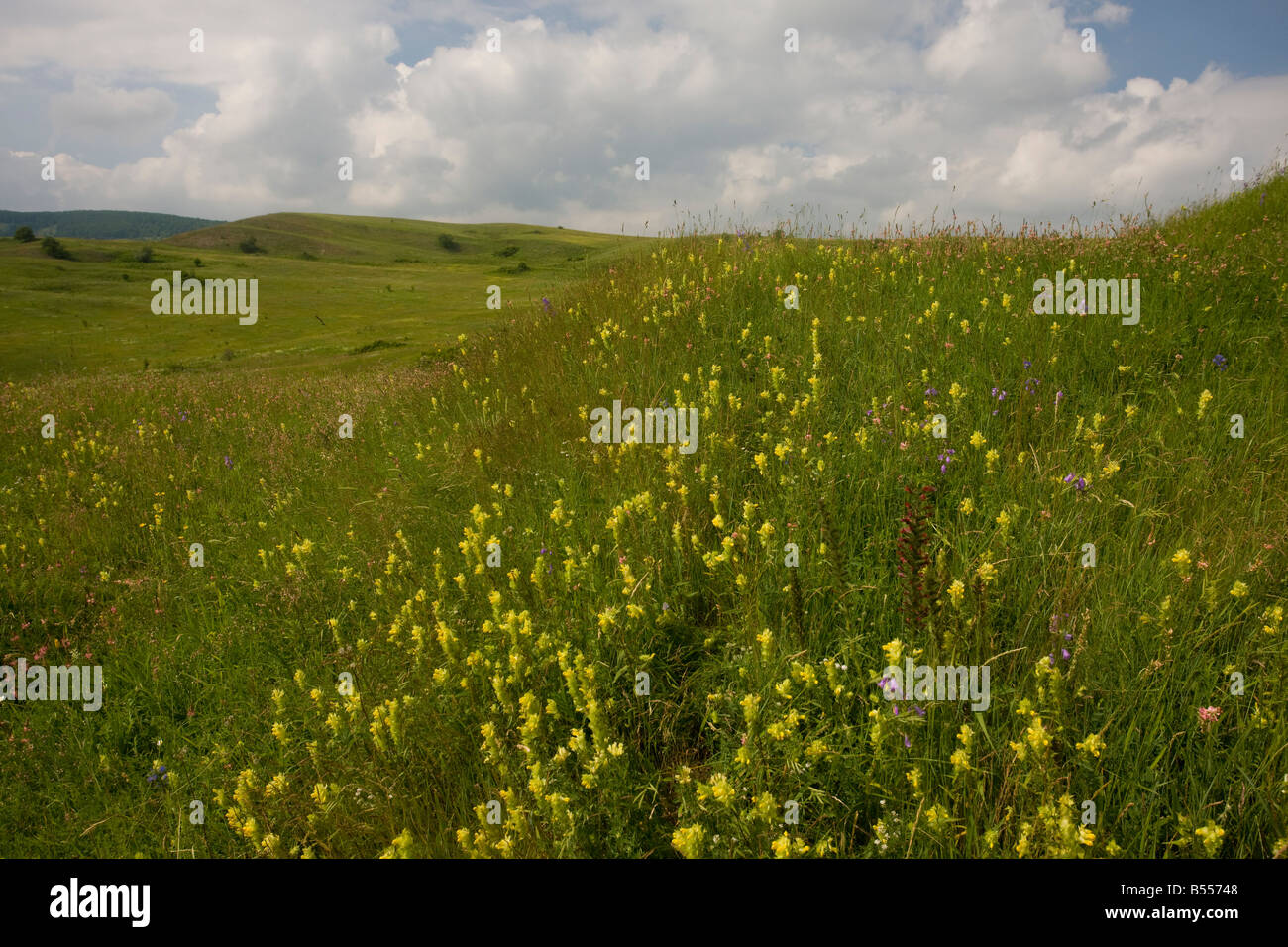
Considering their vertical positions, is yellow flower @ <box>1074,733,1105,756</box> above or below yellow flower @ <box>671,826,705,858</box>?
above

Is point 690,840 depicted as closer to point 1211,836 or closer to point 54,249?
point 1211,836

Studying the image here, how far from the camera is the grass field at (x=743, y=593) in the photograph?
2.50 meters

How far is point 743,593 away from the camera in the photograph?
10.8ft

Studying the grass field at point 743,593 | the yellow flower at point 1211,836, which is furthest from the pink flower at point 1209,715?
the yellow flower at point 1211,836

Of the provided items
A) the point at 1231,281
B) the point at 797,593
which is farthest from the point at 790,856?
the point at 1231,281

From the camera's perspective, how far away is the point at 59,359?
2753cm

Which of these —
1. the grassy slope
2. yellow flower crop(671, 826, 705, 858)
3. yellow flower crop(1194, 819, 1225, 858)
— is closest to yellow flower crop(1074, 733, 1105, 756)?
yellow flower crop(1194, 819, 1225, 858)

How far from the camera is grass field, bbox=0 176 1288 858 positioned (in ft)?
8.21

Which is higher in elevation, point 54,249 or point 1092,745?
point 54,249

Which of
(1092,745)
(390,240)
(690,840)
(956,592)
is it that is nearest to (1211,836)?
(1092,745)

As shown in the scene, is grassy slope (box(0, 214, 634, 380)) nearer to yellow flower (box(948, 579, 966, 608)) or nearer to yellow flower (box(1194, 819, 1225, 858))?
yellow flower (box(948, 579, 966, 608))

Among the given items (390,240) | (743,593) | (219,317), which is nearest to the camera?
(743,593)

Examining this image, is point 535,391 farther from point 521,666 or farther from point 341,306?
point 341,306

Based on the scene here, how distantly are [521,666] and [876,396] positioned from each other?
362 centimetres
